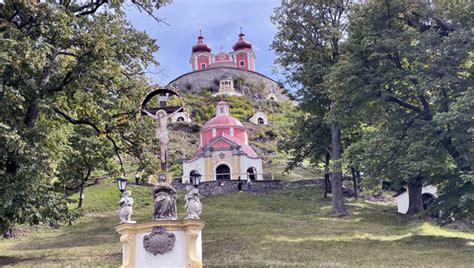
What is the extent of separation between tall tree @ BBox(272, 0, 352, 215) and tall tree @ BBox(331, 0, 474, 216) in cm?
449

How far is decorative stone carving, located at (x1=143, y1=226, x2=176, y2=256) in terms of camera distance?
1181cm

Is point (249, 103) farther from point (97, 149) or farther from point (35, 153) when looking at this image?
point (35, 153)

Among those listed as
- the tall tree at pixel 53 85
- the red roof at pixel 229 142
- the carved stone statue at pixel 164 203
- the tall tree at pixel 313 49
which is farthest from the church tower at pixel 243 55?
the carved stone statue at pixel 164 203

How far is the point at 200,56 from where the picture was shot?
11006 centimetres

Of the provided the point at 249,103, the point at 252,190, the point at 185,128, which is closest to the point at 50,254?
the point at 252,190

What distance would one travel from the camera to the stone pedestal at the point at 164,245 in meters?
11.8

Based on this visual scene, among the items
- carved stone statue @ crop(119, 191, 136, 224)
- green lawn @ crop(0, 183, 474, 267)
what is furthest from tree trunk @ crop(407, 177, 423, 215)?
carved stone statue @ crop(119, 191, 136, 224)

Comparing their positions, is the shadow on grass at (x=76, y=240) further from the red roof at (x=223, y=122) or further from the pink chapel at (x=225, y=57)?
the pink chapel at (x=225, y=57)

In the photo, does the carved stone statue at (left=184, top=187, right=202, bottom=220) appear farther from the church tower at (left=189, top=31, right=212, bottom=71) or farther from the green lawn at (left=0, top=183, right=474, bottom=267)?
the church tower at (left=189, top=31, right=212, bottom=71)

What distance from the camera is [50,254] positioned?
57.9 feet

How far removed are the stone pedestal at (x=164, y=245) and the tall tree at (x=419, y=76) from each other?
10.5 m

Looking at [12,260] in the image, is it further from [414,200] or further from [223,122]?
[223,122]

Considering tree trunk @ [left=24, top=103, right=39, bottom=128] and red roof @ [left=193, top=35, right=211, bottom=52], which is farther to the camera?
red roof @ [left=193, top=35, right=211, bottom=52]

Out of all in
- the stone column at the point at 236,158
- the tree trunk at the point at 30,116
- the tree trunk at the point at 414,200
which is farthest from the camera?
the stone column at the point at 236,158
